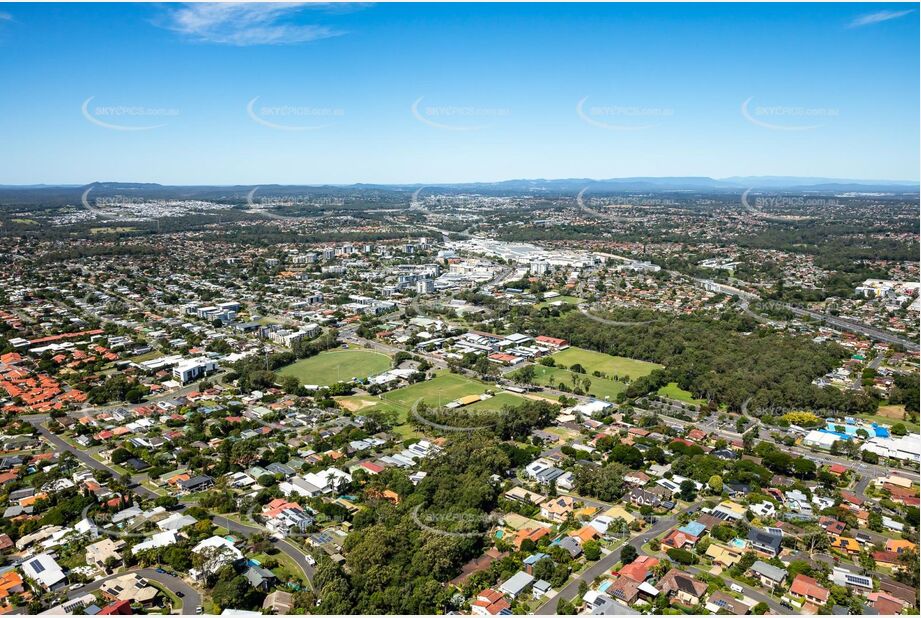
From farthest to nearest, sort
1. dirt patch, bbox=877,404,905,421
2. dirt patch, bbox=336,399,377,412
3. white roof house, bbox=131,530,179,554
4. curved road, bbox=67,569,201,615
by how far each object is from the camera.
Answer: dirt patch, bbox=336,399,377,412 < dirt patch, bbox=877,404,905,421 < white roof house, bbox=131,530,179,554 < curved road, bbox=67,569,201,615

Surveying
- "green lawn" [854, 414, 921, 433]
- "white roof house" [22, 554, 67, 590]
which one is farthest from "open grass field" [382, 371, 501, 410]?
"green lawn" [854, 414, 921, 433]

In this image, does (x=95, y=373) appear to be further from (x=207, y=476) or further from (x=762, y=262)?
(x=762, y=262)

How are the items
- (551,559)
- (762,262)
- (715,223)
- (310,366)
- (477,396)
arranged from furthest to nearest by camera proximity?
(715,223), (762,262), (310,366), (477,396), (551,559)

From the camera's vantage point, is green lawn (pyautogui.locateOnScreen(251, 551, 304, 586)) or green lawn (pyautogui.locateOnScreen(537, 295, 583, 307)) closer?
green lawn (pyautogui.locateOnScreen(251, 551, 304, 586))

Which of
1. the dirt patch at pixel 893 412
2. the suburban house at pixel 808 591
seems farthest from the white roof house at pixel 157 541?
the dirt patch at pixel 893 412

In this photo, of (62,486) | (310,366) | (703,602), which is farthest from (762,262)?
(62,486)

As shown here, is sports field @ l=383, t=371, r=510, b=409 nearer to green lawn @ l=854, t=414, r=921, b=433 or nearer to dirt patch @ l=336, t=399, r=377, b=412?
dirt patch @ l=336, t=399, r=377, b=412
